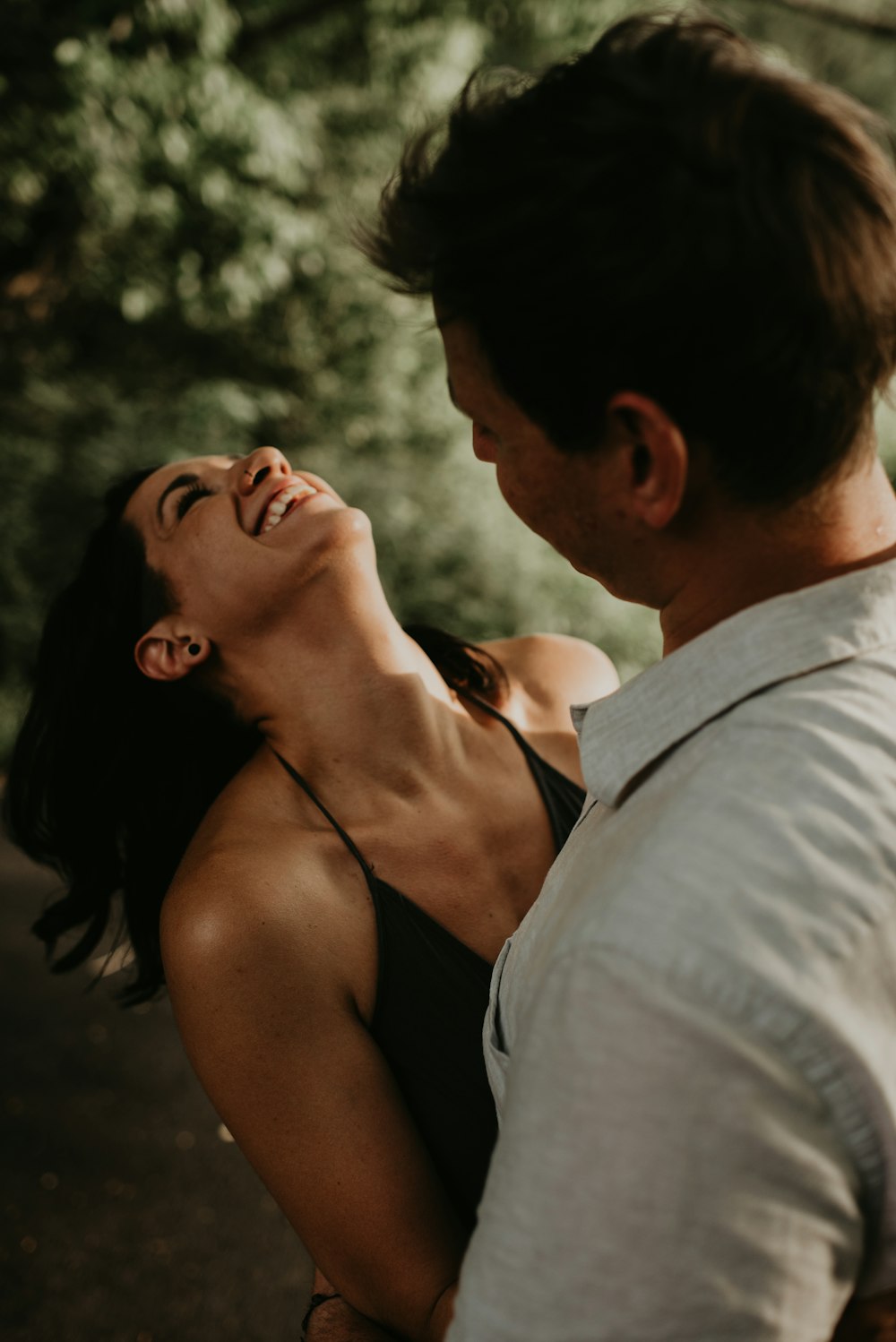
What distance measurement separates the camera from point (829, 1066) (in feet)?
2.70

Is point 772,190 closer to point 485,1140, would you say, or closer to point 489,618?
point 485,1140

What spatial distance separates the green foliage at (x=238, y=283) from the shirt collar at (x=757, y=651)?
5097mm

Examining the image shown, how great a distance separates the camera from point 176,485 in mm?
2555

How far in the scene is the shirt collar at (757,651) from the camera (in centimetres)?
103

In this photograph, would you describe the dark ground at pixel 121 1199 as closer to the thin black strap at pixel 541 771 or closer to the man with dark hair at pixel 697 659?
the thin black strap at pixel 541 771

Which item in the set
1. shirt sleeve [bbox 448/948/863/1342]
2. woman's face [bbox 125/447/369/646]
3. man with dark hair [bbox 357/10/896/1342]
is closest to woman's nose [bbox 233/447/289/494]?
woman's face [bbox 125/447/369/646]

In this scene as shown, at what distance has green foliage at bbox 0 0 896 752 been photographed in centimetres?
530

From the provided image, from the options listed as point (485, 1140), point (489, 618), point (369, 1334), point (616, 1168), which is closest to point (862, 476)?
point (616, 1168)

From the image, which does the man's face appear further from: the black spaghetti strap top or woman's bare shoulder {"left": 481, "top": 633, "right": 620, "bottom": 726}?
woman's bare shoulder {"left": 481, "top": 633, "right": 620, "bottom": 726}

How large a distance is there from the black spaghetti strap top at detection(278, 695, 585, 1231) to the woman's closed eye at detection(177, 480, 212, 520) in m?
1.03

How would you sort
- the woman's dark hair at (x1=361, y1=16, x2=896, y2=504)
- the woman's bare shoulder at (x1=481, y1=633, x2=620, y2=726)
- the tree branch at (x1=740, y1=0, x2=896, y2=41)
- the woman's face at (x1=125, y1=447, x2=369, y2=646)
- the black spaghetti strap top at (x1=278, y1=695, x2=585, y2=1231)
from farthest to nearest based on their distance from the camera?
the tree branch at (x1=740, y1=0, x2=896, y2=41), the woman's bare shoulder at (x1=481, y1=633, x2=620, y2=726), the woman's face at (x1=125, y1=447, x2=369, y2=646), the black spaghetti strap top at (x1=278, y1=695, x2=585, y2=1231), the woman's dark hair at (x1=361, y1=16, x2=896, y2=504)

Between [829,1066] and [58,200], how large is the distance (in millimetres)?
6678

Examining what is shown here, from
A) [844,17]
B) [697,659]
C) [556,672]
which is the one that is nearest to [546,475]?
[697,659]

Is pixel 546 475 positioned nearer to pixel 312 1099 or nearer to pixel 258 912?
pixel 258 912
